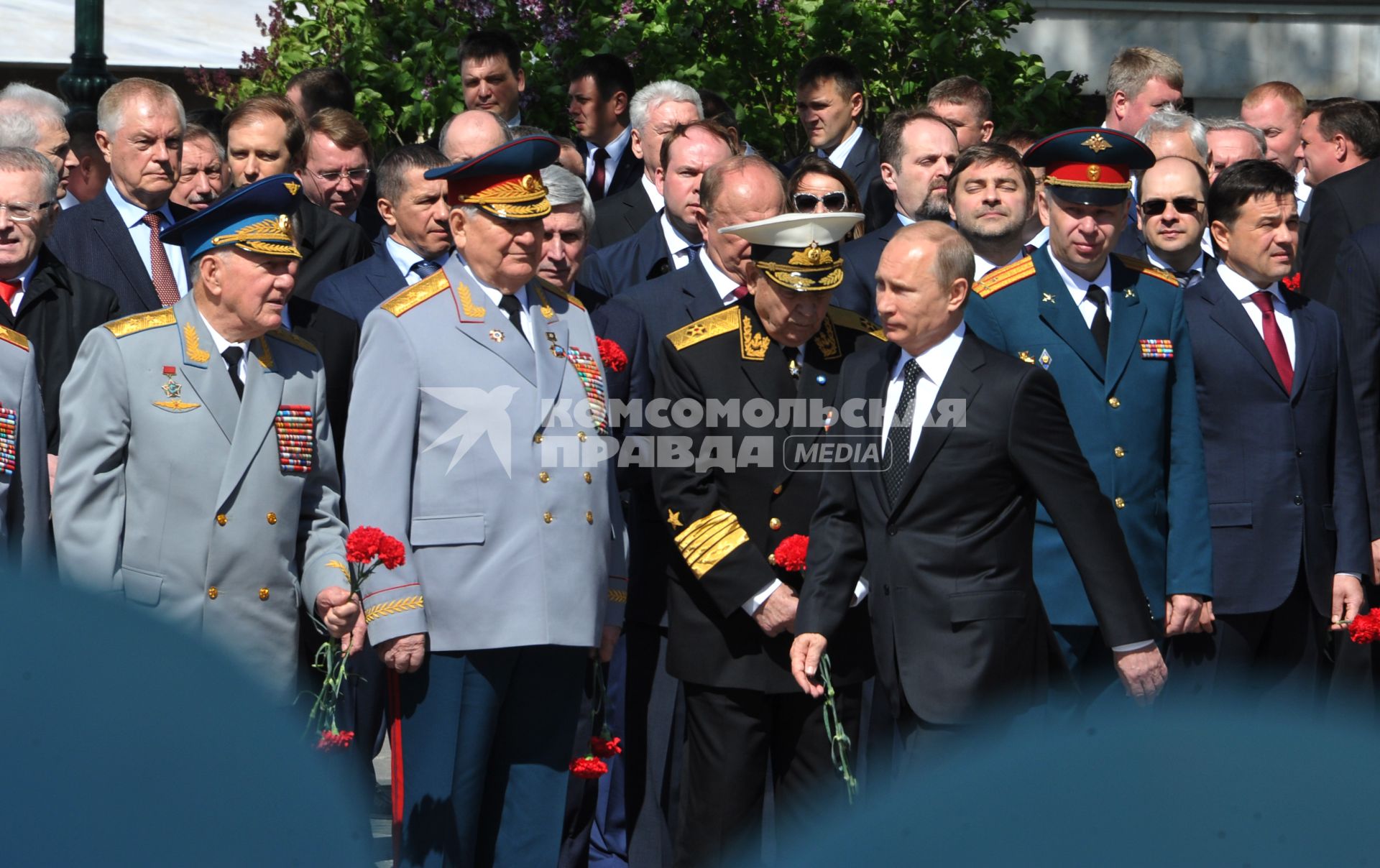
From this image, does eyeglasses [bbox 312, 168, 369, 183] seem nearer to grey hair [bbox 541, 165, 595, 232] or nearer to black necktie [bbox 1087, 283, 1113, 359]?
grey hair [bbox 541, 165, 595, 232]

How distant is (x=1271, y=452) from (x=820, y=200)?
176 centimetres

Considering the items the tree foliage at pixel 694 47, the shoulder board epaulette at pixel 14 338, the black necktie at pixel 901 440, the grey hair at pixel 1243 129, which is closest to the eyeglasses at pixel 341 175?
the tree foliage at pixel 694 47

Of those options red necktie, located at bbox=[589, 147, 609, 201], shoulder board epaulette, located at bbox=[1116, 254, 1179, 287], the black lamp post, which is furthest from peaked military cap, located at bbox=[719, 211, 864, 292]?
the black lamp post

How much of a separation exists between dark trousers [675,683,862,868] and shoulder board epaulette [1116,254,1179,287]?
161cm

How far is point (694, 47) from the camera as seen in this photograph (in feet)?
30.5

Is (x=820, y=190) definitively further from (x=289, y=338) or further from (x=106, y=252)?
(x=106, y=252)

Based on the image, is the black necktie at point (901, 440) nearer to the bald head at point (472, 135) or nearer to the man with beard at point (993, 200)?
the man with beard at point (993, 200)

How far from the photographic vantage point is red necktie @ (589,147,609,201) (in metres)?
8.65

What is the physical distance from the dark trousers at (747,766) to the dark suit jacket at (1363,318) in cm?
245

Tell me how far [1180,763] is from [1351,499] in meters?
5.08

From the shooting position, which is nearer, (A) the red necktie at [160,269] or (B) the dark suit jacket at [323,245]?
(A) the red necktie at [160,269]

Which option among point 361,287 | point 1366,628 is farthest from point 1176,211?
point 361,287

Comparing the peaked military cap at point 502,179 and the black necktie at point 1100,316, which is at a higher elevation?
the peaked military cap at point 502,179

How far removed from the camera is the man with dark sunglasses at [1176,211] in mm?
6426
